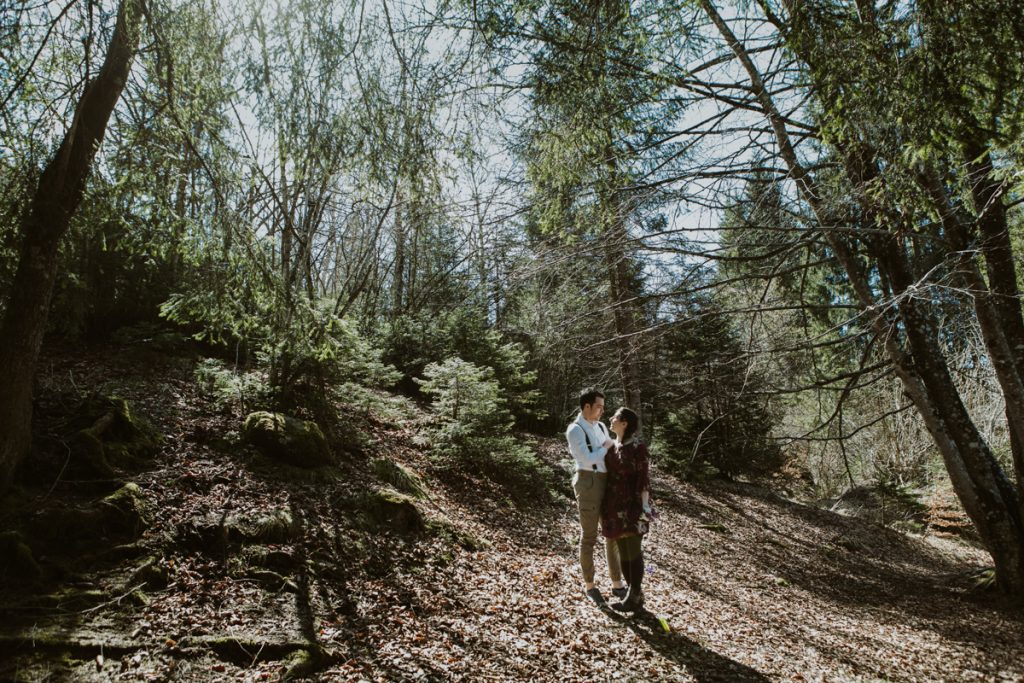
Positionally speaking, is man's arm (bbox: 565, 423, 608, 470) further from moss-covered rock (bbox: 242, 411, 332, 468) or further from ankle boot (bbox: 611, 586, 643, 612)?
moss-covered rock (bbox: 242, 411, 332, 468)

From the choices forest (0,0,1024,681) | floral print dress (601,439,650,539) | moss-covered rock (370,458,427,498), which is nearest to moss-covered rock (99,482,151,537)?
forest (0,0,1024,681)

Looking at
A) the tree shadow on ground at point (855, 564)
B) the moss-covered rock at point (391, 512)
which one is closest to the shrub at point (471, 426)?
the moss-covered rock at point (391, 512)

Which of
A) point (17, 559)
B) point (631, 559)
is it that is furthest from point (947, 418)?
point (17, 559)

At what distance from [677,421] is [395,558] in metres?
10.3

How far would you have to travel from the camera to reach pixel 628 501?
434 cm

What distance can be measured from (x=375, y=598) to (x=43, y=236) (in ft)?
12.1

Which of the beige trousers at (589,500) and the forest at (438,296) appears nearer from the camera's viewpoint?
the forest at (438,296)

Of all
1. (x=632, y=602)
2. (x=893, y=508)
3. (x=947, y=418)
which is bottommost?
(x=893, y=508)

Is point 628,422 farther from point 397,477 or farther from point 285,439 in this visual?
point 285,439

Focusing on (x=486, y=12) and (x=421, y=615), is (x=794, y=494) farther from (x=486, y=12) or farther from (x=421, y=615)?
(x=486, y=12)

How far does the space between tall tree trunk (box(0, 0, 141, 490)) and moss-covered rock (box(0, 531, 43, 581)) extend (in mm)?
659

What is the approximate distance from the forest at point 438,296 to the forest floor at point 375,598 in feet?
0.10

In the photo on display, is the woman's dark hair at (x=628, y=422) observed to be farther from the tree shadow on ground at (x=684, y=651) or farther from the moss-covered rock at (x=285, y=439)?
the moss-covered rock at (x=285, y=439)

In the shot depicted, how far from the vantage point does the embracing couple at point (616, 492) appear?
14.2 feet
